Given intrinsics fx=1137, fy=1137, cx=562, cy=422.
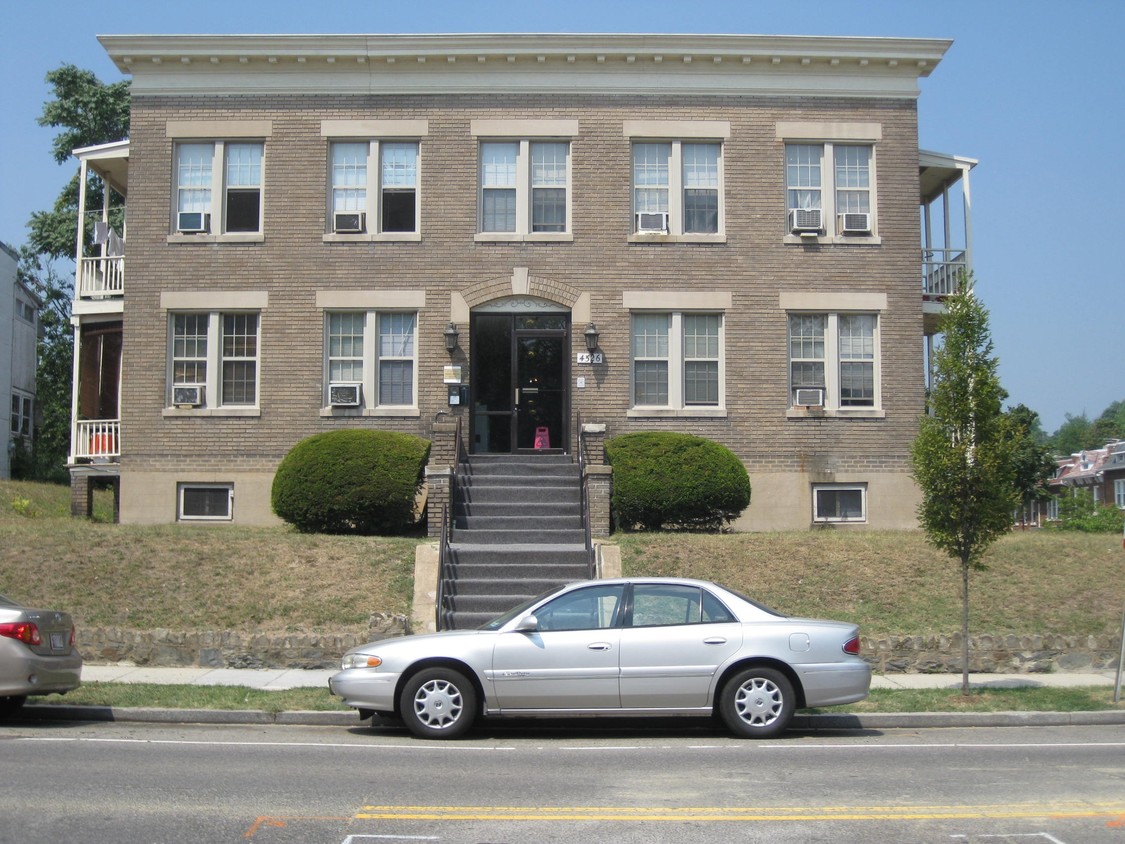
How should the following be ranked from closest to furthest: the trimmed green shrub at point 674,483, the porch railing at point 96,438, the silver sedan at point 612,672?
the silver sedan at point 612,672 → the trimmed green shrub at point 674,483 → the porch railing at point 96,438

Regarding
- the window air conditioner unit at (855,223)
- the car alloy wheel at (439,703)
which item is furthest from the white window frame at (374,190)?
the car alloy wheel at (439,703)

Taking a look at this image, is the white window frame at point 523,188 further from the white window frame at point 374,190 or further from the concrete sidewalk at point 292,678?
the concrete sidewalk at point 292,678

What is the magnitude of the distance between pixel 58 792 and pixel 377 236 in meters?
14.9

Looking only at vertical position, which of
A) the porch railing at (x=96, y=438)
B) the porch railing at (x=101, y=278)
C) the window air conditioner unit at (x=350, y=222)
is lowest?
the porch railing at (x=96, y=438)

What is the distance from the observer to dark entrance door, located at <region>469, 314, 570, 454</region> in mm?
21609

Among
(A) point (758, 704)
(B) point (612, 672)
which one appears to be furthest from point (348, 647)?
(A) point (758, 704)

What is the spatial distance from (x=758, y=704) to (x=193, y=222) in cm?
1582

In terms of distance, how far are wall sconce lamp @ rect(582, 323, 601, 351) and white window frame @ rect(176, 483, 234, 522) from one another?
7211 millimetres

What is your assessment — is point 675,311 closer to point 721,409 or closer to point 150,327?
point 721,409

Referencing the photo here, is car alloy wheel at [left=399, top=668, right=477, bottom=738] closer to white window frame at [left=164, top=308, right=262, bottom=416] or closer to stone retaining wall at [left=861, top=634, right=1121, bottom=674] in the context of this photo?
stone retaining wall at [left=861, top=634, right=1121, bottom=674]

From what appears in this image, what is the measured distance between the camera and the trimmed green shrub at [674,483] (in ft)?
61.2

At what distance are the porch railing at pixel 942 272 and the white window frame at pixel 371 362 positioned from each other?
398 inches

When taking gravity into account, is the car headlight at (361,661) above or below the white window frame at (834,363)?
below

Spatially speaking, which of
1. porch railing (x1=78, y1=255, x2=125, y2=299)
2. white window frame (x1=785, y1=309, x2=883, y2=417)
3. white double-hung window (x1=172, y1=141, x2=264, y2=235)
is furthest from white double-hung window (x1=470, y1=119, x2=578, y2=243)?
porch railing (x1=78, y1=255, x2=125, y2=299)
